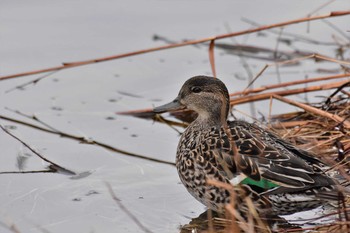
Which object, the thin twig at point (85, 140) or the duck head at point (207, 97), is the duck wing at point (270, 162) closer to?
the duck head at point (207, 97)

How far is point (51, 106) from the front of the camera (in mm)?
8586

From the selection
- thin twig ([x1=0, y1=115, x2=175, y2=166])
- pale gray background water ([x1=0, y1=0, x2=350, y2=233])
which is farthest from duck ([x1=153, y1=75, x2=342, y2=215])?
thin twig ([x1=0, y1=115, x2=175, y2=166])

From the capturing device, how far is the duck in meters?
5.76

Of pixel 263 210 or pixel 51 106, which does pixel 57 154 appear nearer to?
pixel 51 106

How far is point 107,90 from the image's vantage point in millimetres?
9016

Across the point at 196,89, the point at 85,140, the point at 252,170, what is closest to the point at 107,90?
the point at 85,140

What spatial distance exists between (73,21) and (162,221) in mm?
4516

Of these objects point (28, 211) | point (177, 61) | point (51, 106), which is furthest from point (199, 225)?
point (177, 61)

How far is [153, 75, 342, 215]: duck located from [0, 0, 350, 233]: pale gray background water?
1.38ft

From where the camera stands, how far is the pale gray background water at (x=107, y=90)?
6.61 m

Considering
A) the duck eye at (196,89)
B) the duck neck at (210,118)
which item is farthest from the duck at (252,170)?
the duck eye at (196,89)

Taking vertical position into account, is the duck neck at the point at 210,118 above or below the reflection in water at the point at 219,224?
above

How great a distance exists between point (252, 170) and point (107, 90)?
3408mm

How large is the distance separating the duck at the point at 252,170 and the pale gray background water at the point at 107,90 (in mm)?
420
